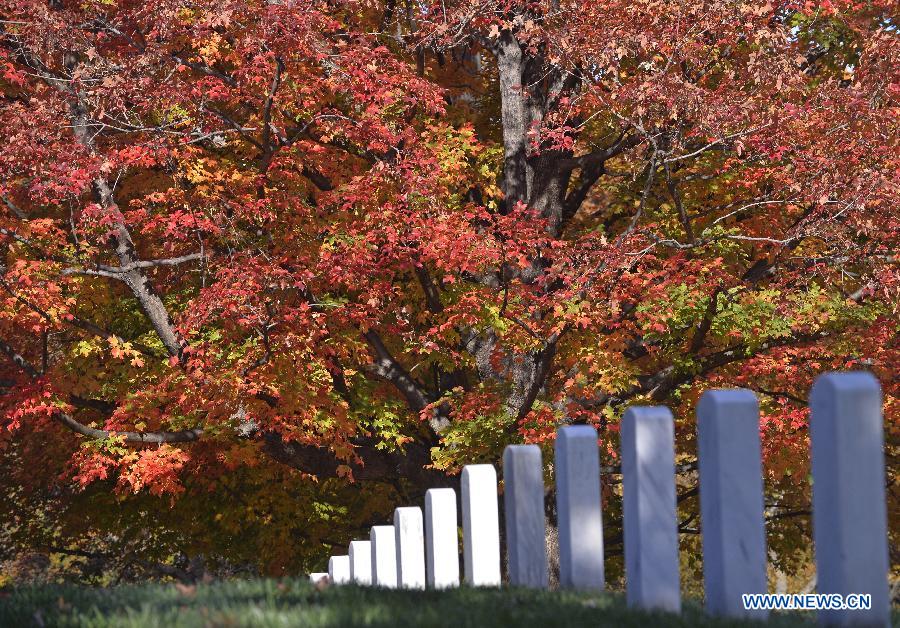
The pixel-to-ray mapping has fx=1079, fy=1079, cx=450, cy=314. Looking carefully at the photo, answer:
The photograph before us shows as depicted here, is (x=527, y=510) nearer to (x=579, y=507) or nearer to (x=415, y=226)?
(x=579, y=507)

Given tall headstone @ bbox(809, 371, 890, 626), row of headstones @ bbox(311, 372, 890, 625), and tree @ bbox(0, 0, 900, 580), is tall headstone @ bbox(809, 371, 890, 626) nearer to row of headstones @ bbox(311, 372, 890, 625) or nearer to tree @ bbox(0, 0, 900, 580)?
row of headstones @ bbox(311, 372, 890, 625)

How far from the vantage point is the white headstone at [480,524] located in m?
6.03

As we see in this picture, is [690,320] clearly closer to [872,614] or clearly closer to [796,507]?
[796,507]

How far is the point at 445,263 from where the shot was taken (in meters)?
13.3

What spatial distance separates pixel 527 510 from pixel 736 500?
5.99 feet

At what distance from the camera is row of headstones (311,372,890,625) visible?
3.59 meters

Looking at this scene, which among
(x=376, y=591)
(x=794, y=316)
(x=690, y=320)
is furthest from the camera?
(x=690, y=320)

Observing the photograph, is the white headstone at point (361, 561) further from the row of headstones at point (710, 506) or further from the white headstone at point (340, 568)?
the row of headstones at point (710, 506)

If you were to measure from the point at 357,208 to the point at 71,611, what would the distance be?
10.2 meters

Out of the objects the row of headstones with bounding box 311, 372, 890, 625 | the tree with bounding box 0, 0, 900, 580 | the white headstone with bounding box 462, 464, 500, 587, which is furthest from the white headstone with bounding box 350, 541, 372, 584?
the tree with bounding box 0, 0, 900, 580

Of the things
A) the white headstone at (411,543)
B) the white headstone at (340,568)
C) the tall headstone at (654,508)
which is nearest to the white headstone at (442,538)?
the white headstone at (411,543)

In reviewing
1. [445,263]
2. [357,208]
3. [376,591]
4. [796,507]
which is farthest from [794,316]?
[376,591]

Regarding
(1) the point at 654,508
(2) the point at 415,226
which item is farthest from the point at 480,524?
(2) the point at 415,226

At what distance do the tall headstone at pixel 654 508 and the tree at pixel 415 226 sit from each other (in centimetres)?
859
